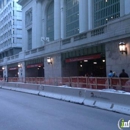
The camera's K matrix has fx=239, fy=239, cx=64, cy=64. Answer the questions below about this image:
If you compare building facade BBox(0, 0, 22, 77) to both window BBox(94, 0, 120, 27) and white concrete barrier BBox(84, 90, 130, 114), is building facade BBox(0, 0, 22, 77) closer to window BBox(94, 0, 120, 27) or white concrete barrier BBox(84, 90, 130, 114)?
window BBox(94, 0, 120, 27)

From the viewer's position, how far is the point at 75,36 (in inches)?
981

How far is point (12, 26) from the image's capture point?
6519 centimetres

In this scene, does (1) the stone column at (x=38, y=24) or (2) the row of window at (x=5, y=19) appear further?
(2) the row of window at (x=5, y=19)

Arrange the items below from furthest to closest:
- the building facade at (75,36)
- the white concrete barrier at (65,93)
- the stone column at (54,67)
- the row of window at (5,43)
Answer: the row of window at (5,43) < the stone column at (54,67) < the building facade at (75,36) < the white concrete barrier at (65,93)

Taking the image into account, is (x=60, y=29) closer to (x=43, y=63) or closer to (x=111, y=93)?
(x=43, y=63)

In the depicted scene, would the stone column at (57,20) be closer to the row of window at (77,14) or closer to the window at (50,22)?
the row of window at (77,14)

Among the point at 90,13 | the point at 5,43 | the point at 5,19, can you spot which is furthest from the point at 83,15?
the point at 5,19

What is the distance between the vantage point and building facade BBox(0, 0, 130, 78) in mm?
18688

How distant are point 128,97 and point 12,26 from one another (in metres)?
59.1

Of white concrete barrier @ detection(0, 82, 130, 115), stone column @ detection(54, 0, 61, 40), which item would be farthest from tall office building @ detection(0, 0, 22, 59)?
white concrete barrier @ detection(0, 82, 130, 115)

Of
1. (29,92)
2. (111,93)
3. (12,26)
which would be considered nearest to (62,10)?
(29,92)

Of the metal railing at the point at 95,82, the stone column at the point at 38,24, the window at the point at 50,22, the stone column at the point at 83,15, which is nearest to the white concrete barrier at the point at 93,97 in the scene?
the metal railing at the point at 95,82

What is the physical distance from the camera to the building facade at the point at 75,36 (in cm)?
1869

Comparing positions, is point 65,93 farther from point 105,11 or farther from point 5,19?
point 5,19
